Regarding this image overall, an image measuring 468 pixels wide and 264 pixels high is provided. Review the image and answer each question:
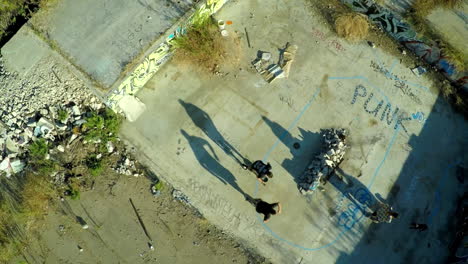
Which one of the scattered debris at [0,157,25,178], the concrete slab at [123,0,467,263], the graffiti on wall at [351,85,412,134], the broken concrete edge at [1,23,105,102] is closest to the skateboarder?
the concrete slab at [123,0,467,263]

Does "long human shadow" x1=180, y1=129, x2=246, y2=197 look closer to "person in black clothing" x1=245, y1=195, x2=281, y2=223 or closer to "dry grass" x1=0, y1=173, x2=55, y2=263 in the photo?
"person in black clothing" x1=245, y1=195, x2=281, y2=223

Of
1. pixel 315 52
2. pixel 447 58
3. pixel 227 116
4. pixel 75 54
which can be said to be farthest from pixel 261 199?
pixel 447 58

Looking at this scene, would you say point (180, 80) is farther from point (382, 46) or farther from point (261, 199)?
point (382, 46)

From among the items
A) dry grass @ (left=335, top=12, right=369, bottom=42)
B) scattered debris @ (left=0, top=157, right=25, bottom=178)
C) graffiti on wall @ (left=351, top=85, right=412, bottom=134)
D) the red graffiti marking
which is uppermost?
dry grass @ (left=335, top=12, right=369, bottom=42)

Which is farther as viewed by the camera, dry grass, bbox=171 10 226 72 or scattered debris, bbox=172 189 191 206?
dry grass, bbox=171 10 226 72

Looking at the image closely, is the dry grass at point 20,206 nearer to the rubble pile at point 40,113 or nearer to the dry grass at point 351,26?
the rubble pile at point 40,113

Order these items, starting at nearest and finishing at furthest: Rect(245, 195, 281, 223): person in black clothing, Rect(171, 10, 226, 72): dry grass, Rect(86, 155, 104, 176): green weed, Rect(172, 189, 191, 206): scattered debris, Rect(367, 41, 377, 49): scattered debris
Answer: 1. Rect(245, 195, 281, 223): person in black clothing
2. Rect(86, 155, 104, 176): green weed
3. Rect(172, 189, 191, 206): scattered debris
4. Rect(171, 10, 226, 72): dry grass
5. Rect(367, 41, 377, 49): scattered debris
